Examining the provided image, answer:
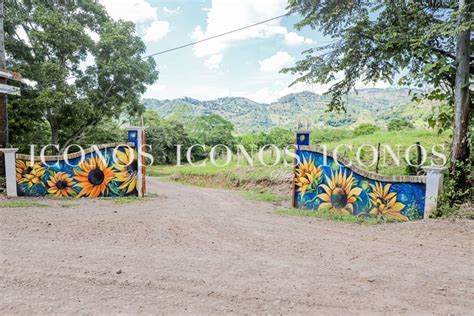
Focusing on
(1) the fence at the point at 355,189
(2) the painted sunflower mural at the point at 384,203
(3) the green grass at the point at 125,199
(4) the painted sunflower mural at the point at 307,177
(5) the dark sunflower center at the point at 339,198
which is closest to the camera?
(1) the fence at the point at 355,189

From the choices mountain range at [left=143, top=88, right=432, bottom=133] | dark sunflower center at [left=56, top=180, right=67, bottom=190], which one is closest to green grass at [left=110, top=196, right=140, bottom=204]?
dark sunflower center at [left=56, top=180, right=67, bottom=190]

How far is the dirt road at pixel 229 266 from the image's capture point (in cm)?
260

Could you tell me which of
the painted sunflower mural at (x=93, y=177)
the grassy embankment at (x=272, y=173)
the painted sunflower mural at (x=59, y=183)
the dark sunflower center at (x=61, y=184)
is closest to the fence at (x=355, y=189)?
the grassy embankment at (x=272, y=173)

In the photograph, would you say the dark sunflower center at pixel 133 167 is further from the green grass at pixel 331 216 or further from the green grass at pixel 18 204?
the green grass at pixel 331 216

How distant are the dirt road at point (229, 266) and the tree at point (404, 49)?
2811 mm

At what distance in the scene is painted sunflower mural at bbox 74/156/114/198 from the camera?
8.12 metres

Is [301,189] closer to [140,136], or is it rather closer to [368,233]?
[368,233]

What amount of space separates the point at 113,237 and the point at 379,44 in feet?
21.8

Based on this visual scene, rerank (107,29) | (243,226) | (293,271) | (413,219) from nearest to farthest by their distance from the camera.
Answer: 1. (293,271)
2. (243,226)
3. (413,219)
4. (107,29)

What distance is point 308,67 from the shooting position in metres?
7.86

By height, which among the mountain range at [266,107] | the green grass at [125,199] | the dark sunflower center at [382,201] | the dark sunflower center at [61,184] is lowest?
the green grass at [125,199]

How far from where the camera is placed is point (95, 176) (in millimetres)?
8188

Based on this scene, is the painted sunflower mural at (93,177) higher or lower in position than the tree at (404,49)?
lower

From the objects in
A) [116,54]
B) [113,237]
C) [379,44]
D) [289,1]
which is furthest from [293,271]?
[116,54]
